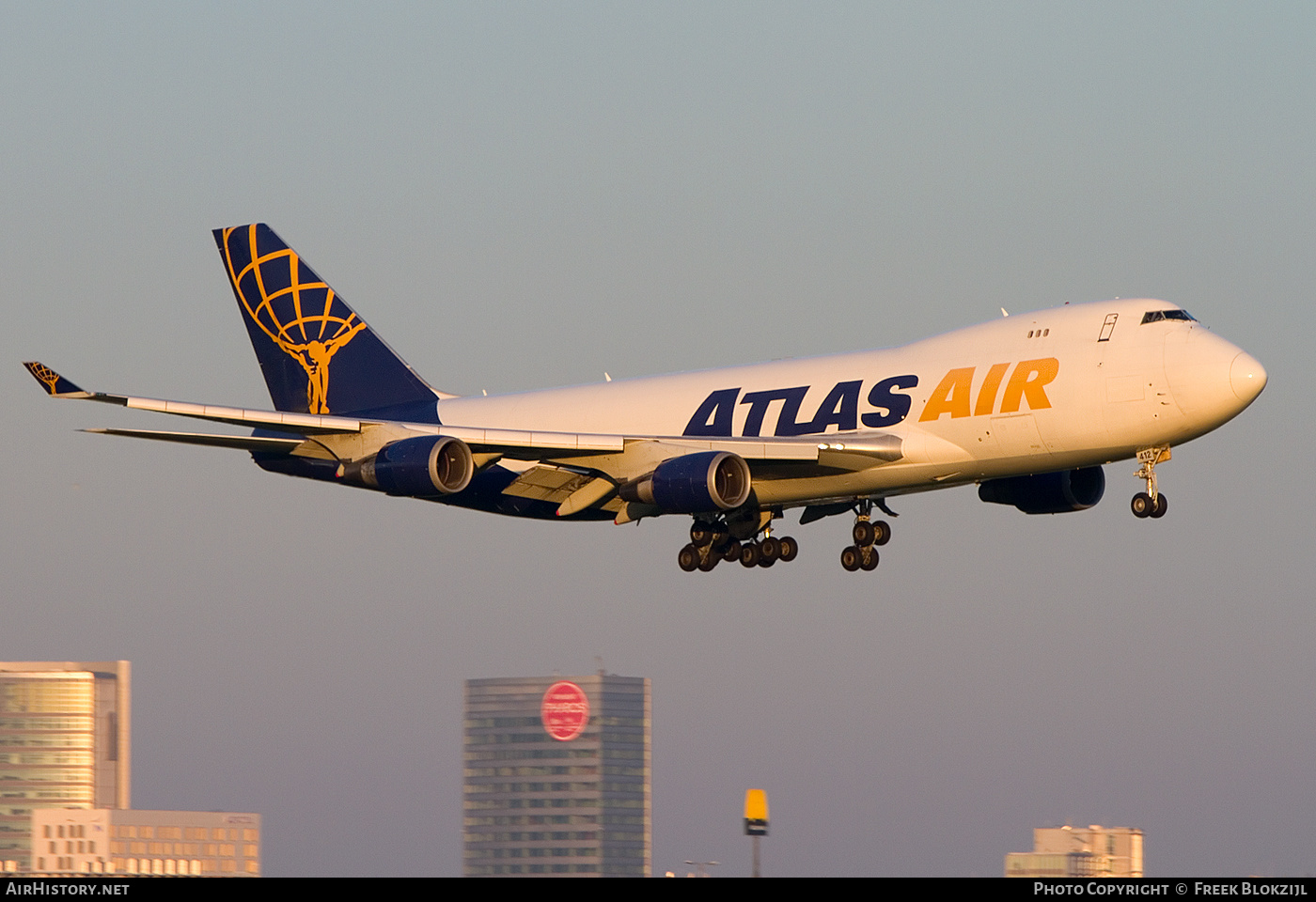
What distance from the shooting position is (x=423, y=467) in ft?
151

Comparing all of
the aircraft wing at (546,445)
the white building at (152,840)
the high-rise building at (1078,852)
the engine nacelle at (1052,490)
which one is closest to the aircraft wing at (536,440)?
the aircraft wing at (546,445)

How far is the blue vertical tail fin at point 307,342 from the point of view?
191ft

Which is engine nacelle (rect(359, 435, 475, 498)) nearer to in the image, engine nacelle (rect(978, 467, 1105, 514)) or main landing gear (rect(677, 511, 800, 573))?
main landing gear (rect(677, 511, 800, 573))

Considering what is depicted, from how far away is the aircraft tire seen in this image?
148 ft

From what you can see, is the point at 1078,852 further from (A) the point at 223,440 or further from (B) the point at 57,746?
(B) the point at 57,746

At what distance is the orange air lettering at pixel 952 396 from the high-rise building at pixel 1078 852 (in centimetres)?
7493

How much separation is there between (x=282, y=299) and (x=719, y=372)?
16748 millimetres

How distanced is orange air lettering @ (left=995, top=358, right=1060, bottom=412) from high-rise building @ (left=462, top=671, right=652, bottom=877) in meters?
144

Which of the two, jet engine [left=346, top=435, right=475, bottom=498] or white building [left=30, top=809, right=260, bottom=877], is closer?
jet engine [left=346, top=435, right=475, bottom=498]

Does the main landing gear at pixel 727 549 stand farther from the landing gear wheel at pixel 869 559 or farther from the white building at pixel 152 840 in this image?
the white building at pixel 152 840

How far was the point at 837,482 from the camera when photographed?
47.8 m

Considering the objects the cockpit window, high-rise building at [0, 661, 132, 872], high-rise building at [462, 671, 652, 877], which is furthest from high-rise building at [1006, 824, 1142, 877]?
high-rise building at [0, 661, 132, 872]
